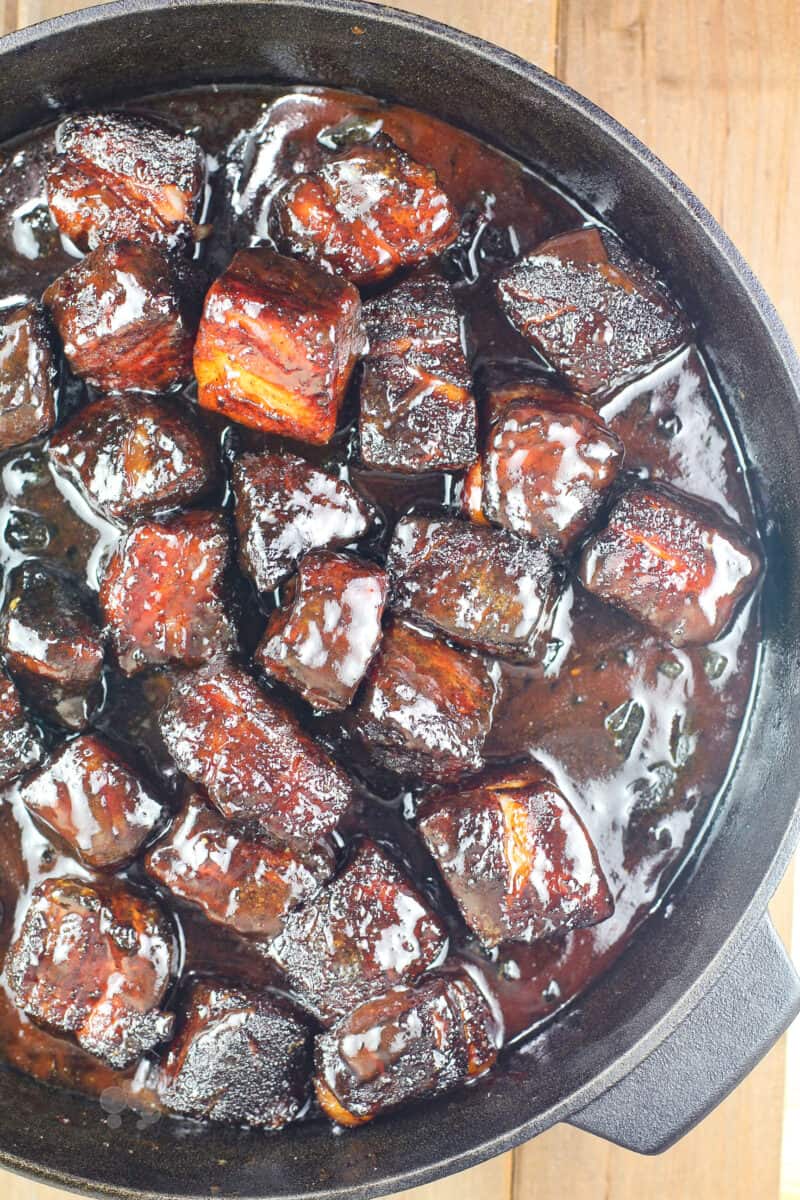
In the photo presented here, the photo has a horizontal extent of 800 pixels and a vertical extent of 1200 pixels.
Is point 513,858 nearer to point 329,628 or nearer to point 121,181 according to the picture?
point 329,628

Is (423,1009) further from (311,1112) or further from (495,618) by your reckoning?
(495,618)

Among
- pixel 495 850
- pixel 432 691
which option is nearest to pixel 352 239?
pixel 432 691

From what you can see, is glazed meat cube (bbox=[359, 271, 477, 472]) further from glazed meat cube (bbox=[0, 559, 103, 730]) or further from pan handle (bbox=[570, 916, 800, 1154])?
pan handle (bbox=[570, 916, 800, 1154])

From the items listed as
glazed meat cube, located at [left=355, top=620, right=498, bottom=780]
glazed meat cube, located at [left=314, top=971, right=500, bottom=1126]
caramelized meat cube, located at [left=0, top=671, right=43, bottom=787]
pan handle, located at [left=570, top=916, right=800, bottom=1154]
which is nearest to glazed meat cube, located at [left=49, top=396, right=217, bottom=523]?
caramelized meat cube, located at [left=0, top=671, right=43, bottom=787]

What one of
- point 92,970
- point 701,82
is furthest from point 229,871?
point 701,82

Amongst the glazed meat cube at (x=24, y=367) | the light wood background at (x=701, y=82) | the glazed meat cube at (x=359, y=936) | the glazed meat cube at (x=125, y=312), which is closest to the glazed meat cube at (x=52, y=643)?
the glazed meat cube at (x=24, y=367)
